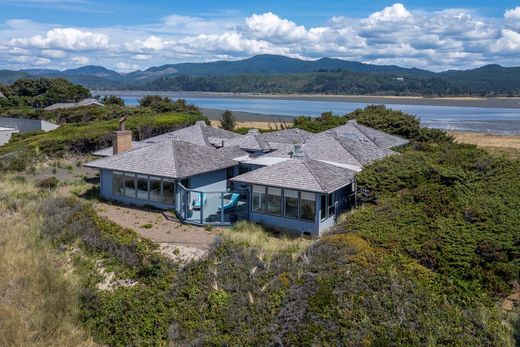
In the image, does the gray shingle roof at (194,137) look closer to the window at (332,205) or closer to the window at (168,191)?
the window at (168,191)

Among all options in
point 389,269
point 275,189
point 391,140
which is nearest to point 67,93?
point 391,140

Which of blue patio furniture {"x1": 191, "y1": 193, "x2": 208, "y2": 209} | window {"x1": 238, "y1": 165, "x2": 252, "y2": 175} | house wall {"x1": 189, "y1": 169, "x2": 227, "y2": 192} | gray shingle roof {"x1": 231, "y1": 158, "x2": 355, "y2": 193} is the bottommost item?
blue patio furniture {"x1": 191, "y1": 193, "x2": 208, "y2": 209}

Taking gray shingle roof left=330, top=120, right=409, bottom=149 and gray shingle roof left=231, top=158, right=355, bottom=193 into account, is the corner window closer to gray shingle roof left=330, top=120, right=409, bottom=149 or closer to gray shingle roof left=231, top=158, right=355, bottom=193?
gray shingle roof left=231, top=158, right=355, bottom=193

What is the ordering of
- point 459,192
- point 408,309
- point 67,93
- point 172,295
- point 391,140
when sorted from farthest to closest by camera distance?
point 67,93 < point 391,140 < point 459,192 < point 172,295 < point 408,309

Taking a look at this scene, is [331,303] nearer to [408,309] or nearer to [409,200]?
[408,309]

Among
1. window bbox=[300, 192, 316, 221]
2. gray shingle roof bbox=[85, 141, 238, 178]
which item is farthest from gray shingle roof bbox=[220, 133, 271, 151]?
window bbox=[300, 192, 316, 221]

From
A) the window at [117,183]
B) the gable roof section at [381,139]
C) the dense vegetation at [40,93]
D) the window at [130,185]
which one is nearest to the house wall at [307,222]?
the window at [130,185]

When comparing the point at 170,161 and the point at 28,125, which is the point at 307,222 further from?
the point at 28,125

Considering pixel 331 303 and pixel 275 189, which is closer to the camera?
pixel 331 303

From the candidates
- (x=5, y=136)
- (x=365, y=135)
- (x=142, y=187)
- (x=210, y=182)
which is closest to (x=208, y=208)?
(x=210, y=182)
